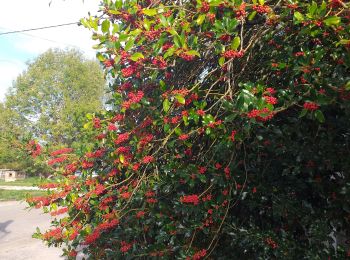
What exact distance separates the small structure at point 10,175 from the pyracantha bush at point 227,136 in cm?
3558

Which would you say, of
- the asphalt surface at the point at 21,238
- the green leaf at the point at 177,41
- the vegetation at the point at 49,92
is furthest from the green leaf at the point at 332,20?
the vegetation at the point at 49,92

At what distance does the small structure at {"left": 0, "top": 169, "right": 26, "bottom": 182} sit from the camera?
113 ft

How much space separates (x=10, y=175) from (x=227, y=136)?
1482 inches

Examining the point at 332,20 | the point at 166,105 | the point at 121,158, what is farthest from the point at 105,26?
the point at 332,20

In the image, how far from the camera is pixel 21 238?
8719 millimetres

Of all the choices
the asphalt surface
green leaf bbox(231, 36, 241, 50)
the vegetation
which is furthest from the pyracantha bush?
the vegetation

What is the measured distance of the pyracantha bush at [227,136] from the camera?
1822mm

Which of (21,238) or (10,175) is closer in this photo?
(21,238)

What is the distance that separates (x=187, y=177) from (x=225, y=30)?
906 mm

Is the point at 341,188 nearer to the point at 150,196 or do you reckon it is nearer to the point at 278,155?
the point at 278,155

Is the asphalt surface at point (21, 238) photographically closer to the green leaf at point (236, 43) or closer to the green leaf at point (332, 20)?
the green leaf at point (236, 43)

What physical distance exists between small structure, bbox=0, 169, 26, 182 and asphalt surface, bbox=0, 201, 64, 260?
22610 millimetres

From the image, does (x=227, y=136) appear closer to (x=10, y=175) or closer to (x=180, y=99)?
(x=180, y=99)

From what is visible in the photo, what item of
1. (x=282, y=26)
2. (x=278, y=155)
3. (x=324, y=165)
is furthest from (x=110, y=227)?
(x=282, y=26)
